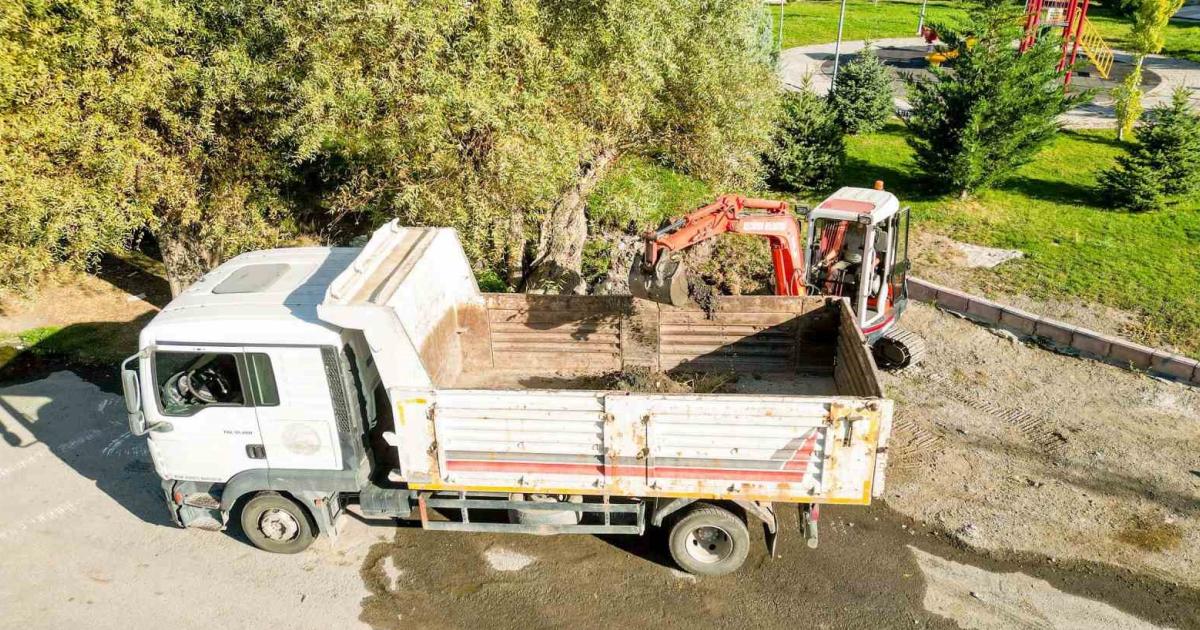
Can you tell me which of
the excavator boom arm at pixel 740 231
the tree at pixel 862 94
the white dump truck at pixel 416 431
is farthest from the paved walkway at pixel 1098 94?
the white dump truck at pixel 416 431

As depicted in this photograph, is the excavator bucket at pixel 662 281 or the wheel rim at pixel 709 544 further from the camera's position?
the excavator bucket at pixel 662 281

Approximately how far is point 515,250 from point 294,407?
529 cm

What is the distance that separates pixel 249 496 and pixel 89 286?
9.49 metres

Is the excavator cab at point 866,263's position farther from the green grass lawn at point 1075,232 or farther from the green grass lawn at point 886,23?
the green grass lawn at point 886,23

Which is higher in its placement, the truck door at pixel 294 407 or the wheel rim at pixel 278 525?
the truck door at pixel 294 407

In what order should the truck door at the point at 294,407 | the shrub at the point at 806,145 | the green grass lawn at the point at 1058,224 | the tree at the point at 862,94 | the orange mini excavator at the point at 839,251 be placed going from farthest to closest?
the tree at the point at 862,94 → the shrub at the point at 806,145 → the green grass lawn at the point at 1058,224 → the orange mini excavator at the point at 839,251 → the truck door at the point at 294,407

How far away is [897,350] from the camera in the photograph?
429 inches

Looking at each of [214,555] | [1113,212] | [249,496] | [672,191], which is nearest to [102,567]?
[214,555]

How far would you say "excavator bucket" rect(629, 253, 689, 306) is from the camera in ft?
27.9

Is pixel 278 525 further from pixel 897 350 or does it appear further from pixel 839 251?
pixel 839 251

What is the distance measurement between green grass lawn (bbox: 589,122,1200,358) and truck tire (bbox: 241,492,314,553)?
21.0ft

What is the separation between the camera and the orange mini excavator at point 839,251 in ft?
29.8

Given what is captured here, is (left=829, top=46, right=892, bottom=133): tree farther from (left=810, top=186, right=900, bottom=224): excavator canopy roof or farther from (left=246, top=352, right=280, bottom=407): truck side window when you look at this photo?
(left=246, top=352, right=280, bottom=407): truck side window

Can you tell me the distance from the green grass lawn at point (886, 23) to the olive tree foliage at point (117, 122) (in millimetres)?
28652
